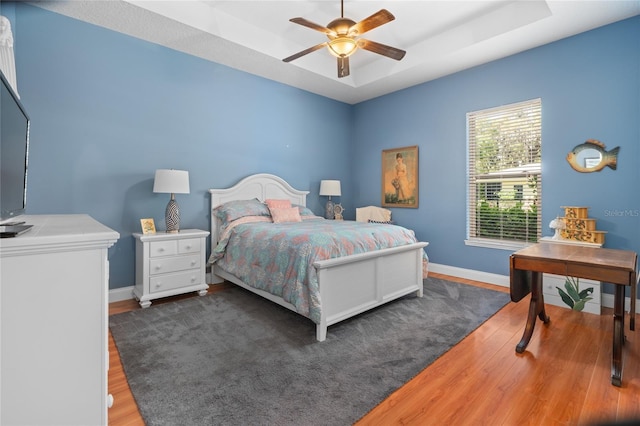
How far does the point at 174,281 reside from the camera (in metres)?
3.30

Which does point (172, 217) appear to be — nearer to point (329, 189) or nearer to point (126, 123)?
point (126, 123)

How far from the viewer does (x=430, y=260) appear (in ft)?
15.4

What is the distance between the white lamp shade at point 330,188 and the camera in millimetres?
5066

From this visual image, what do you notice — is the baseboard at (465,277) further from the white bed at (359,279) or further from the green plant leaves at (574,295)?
the white bed at (359,279)

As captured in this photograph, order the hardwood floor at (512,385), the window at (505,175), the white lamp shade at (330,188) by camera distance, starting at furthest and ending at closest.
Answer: the white lamp shade at (330,188)
the window at (505,175)
the hardwood floor at (512,385)

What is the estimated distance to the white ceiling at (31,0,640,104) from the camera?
2.99m

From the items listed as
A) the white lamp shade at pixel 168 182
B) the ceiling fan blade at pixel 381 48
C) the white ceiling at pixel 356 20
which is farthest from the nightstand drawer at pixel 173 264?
the ceiling fan blade at pixel 381 48

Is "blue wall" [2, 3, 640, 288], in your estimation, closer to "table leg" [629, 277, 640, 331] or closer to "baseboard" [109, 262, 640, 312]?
"baseboard" [109, 262, 640, 312]

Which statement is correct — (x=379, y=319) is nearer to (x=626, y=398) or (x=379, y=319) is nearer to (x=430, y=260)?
(x=626, y=398)

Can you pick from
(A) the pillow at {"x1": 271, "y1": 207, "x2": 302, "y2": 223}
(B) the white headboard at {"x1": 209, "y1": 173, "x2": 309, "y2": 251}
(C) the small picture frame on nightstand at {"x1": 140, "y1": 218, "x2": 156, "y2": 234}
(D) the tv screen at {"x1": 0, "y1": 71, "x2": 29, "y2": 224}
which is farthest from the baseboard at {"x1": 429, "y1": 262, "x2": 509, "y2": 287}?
(D) the tv screen at {"x1": 0, "y1": 71, "x2": 29, "y2": 224}

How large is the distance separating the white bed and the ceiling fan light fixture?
1.74 metres

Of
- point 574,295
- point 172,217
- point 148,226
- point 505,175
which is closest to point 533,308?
point 574,295

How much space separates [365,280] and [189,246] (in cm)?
192

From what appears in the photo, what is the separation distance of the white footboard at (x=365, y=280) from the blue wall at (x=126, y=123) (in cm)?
219
